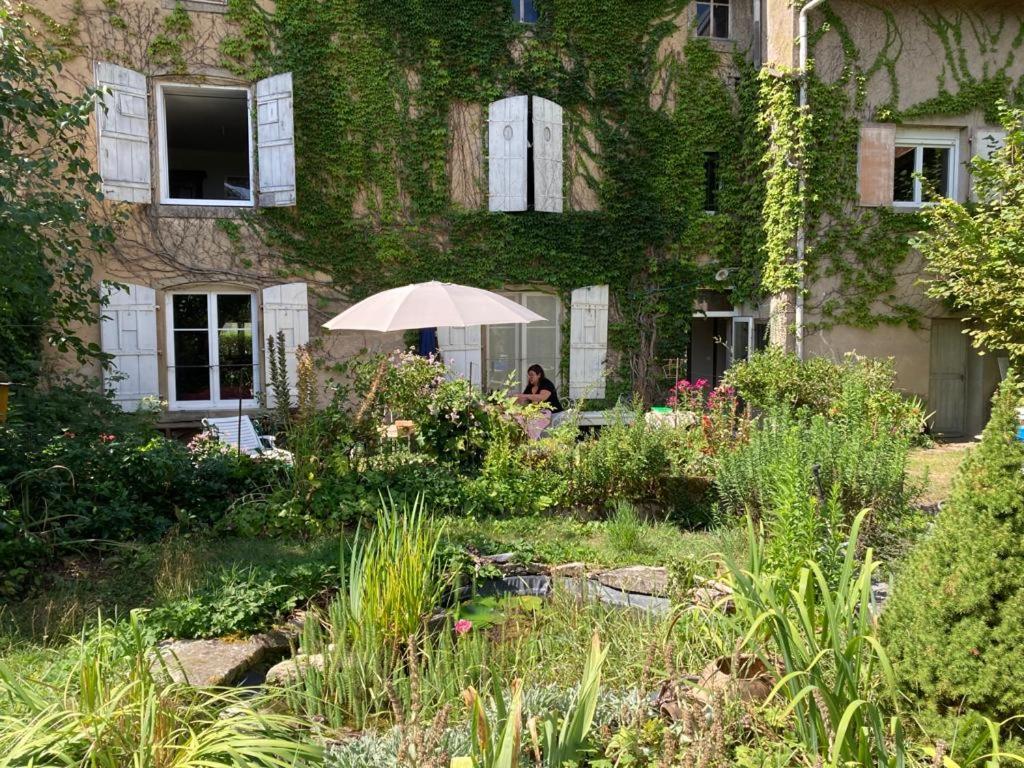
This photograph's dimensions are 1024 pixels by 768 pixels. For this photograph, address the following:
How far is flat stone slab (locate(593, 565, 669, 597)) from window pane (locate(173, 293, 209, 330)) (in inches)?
302

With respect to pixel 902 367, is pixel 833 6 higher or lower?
higher

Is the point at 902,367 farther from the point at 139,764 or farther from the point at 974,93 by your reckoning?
the point at 139,764

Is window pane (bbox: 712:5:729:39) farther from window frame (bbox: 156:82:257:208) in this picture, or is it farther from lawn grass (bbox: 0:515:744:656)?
lawn grass (bbox: 0:515:744:656)

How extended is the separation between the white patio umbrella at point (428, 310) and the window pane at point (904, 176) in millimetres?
6884

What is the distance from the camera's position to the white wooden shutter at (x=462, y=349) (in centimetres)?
1038

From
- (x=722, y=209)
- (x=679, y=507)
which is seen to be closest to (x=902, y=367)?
(x=722, y=209)

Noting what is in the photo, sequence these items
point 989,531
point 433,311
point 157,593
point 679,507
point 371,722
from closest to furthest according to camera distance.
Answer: point 989,531, point 371,722, point 157,593, point 679,507, point 433,311

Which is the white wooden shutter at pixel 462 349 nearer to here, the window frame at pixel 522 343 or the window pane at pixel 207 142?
the window frame at pixel 522 343

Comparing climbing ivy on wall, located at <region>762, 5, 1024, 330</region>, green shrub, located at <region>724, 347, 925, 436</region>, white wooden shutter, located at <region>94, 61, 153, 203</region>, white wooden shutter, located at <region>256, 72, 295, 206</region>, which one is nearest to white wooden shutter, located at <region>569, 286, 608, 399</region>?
green shrub, located at <region>724, 347, 925, 436</region>

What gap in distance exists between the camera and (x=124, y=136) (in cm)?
928

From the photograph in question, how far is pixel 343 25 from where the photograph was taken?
32.6 feet

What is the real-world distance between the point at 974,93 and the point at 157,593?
1160cm

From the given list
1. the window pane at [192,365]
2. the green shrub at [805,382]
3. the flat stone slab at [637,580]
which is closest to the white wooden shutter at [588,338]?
the green shrub at [805,382]

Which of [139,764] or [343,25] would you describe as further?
[343,25]
